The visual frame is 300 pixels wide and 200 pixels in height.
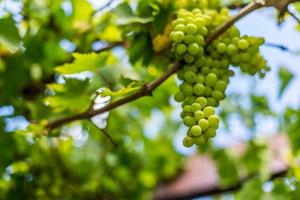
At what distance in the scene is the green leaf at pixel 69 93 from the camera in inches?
42.0

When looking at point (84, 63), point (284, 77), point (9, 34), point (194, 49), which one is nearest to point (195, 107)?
point (194, 49)

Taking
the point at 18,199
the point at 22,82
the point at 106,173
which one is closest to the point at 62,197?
the point at 18,199

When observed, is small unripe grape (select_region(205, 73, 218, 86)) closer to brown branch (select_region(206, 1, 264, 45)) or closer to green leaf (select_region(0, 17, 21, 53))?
brown branch (select_region(206, 1, 264, 45))

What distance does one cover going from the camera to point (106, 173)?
1709mm

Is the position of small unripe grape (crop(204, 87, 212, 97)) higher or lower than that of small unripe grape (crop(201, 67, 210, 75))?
lower

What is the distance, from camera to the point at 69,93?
1.08m

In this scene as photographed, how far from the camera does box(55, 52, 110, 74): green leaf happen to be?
997mm

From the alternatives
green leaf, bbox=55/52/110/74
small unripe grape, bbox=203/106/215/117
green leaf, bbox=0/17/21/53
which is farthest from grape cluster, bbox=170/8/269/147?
green leaf, bbox=0/17/21/53

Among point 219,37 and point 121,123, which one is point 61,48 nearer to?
point 121,123

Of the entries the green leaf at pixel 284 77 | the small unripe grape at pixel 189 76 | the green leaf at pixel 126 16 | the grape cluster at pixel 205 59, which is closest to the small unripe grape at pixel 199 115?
the grape cluster at pixel 205 59

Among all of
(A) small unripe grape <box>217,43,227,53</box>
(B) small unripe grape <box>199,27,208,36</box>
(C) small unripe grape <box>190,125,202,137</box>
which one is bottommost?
(C) small unripe grape <box>190,125,202,137</box>

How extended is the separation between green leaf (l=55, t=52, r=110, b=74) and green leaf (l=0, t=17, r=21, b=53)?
91mm

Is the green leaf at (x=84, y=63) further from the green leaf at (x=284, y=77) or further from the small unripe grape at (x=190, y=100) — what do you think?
the green leaf at (x=284, y=77)

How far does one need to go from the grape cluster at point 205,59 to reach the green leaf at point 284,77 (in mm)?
568
